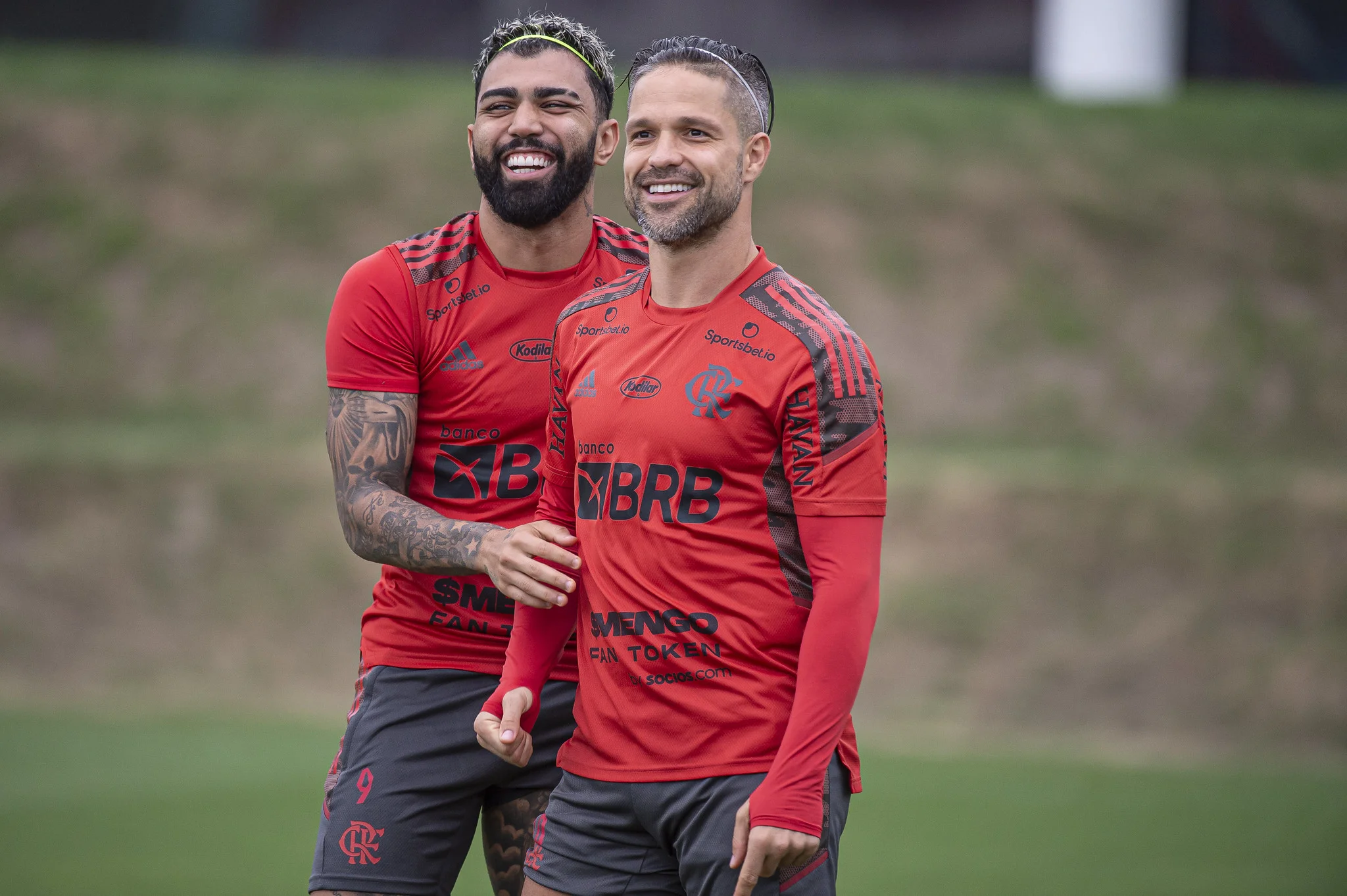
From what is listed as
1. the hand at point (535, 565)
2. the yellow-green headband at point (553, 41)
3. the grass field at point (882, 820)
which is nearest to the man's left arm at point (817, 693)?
the hand at point (535, 565)

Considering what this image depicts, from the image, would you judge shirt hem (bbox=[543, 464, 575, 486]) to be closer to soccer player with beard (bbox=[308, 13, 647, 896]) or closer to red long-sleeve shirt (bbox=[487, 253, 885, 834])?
red long-sleeve shirt (bbox=[487, 253, 885, 834])

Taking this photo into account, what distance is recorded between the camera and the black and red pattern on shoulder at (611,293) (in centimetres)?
316

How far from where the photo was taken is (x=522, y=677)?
3.16 meters

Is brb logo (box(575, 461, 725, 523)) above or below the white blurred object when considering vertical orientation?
below

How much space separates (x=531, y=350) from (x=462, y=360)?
0.18m

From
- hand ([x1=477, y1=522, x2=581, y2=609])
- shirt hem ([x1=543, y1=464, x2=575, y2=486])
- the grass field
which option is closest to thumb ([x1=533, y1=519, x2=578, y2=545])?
hand ([x1=477, y1=522, x2=581, y2=609])

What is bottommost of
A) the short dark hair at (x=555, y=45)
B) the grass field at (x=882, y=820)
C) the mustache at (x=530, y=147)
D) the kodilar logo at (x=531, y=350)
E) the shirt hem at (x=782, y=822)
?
the grass field at (x=882, y=820)

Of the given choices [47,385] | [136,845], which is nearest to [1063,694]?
[136,845]

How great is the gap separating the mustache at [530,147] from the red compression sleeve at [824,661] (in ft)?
4.62

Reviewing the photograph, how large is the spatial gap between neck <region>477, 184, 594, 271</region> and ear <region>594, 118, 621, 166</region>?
90mm

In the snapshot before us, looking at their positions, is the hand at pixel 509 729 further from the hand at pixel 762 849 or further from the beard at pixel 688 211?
the beard at pixel 688 211

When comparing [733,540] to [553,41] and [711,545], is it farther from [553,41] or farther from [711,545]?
[553,41]

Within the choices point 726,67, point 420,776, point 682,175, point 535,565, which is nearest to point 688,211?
point 682,175

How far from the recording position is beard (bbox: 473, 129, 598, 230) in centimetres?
368
